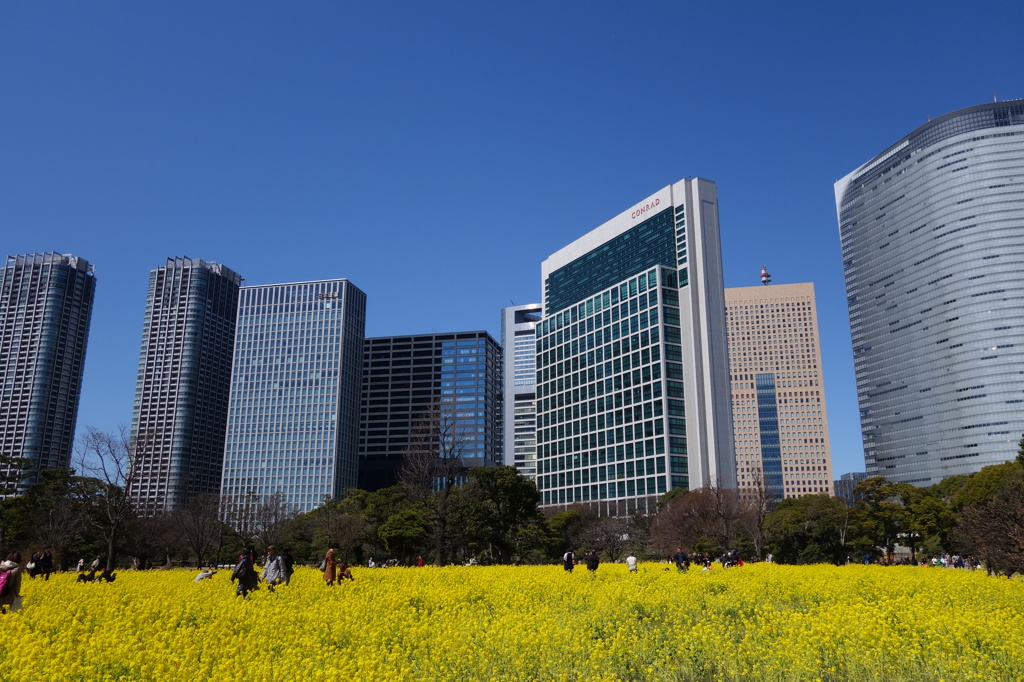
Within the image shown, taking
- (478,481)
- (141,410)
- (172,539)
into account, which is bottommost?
(172,539)

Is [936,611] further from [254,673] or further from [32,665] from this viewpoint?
[32,665]

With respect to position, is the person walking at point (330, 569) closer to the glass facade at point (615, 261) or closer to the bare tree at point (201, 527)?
the bare tree at point (201, 527)

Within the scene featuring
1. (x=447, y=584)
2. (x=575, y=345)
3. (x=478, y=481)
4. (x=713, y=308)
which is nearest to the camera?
(x=447, y=584)

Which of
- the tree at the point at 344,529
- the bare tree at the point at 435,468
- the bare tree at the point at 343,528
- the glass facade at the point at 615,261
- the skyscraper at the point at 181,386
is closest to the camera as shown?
the bare tree at the point at 435,468

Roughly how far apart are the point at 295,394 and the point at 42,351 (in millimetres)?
74074

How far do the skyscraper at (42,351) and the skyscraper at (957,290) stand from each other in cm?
22662

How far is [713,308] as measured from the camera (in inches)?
4434

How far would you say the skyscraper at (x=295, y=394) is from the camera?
552 feet

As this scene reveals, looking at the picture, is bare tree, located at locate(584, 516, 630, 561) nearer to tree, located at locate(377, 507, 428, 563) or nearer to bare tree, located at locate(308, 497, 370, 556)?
tree, located at locate(377, 507, 428, 563)

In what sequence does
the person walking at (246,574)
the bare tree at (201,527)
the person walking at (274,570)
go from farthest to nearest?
the bare tree at (201,527) → the person walking at (274,570) → the person walking at (246,574)

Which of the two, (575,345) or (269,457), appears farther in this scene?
(269,457)

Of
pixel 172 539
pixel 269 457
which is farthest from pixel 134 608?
pixel 269 457

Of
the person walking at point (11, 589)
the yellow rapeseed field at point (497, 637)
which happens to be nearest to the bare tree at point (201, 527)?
the yellow rapeseed field at point (497, 637)

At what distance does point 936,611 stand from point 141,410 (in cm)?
20609
